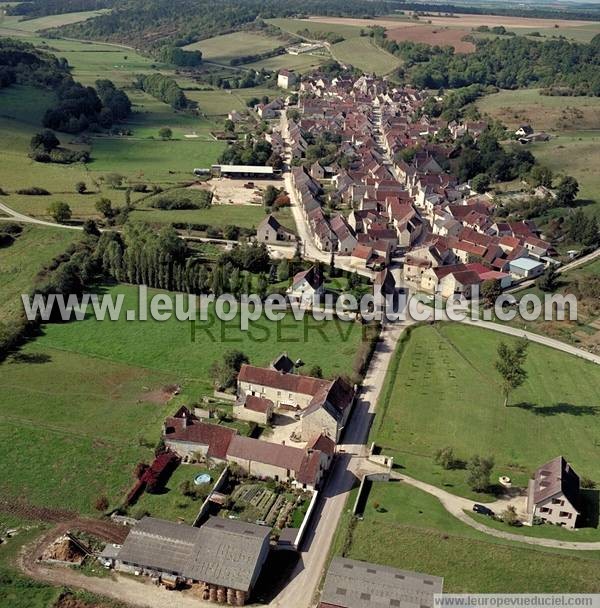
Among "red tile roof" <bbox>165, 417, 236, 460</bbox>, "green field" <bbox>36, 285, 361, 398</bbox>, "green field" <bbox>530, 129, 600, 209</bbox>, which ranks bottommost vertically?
"green field" <bbox>36, 285, 361, 398</bbox>

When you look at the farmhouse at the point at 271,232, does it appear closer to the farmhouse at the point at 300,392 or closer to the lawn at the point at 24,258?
the lawn at the point at 24,258

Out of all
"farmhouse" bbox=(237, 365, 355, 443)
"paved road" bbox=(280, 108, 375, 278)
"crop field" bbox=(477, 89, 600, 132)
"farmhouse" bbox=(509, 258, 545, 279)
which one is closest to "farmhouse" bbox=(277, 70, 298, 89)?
"crop field" bbox=(477, 89, 600, 132)

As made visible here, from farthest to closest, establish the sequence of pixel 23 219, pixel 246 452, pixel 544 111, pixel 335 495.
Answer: pixel 544 111, pixel 23 219, pixel 246 452, pixel 335 495

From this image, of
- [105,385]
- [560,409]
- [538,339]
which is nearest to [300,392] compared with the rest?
[105,385]

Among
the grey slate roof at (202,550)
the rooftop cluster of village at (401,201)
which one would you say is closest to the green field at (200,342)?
the grey slate roof at (202,550)

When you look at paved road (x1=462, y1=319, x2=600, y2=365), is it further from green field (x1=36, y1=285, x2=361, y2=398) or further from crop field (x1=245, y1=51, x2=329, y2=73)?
crop field (x1=245, y1=51, x2=329, y2=73)

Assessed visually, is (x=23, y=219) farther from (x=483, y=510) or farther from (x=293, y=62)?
(x=293, y=62)
